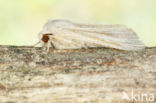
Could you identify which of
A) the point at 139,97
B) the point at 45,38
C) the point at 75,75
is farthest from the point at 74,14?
the point at 139,97

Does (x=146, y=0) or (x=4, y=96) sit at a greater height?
(x=146, y=0)

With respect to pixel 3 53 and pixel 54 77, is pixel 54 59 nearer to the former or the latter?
pixel 54 77

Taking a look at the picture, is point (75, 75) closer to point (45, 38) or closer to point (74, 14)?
point (45, 38)

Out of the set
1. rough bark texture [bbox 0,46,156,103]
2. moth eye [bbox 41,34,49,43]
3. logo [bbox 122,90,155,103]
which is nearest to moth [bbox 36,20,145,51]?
moth eye [bbox 41,34,49,43]

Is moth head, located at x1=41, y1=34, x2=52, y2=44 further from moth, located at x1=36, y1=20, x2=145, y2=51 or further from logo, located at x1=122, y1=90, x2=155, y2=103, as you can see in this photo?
logo, located at x1=122, y1=90, x2=155, y2=103

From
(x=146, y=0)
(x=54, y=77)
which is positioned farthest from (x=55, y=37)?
(x=146, y=0)

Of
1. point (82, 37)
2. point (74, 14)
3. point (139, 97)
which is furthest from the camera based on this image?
point (74, 14)

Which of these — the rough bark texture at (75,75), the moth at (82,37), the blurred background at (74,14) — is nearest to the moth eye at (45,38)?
the moth at (82,37)
